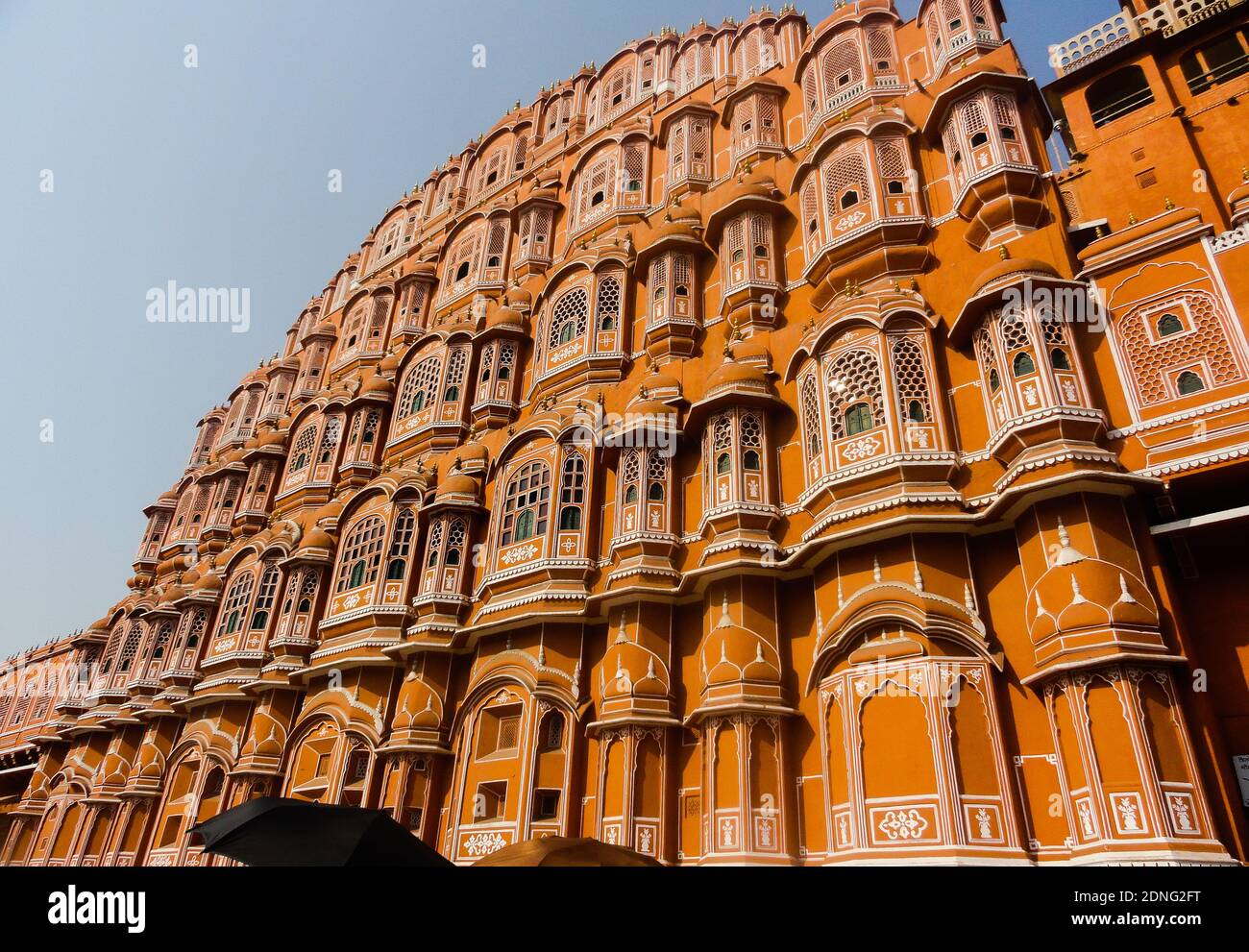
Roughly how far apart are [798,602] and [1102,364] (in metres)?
6.10

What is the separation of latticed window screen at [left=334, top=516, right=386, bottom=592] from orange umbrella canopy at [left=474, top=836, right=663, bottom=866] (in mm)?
12263

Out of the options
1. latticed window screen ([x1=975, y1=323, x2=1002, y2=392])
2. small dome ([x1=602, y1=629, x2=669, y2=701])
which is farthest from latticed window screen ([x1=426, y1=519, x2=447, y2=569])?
latticed window screen ([x1=975, y1=323, x2=1002, y2=392])

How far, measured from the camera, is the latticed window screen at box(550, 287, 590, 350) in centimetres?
2106

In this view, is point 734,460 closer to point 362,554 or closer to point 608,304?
point 608,304

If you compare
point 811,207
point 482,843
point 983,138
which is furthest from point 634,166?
point 482,843

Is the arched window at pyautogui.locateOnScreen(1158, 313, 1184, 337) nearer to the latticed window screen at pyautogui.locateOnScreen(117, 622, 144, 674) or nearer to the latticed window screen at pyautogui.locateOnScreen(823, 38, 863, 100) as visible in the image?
the latticed window screen at pyautogui.locateOnScreen(823, 38, 863, 100)

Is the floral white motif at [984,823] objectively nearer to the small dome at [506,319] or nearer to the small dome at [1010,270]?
the small dome at [1010,270]

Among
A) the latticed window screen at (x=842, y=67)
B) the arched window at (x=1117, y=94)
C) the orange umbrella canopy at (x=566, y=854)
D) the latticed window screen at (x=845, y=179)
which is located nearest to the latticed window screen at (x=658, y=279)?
the latticed window screen at (x=845, y=179)

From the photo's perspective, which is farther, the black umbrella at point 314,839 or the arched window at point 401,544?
the arched window at point 401,544

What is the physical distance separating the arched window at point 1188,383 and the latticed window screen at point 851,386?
4197mm

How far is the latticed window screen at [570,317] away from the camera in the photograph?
21062 millimetres

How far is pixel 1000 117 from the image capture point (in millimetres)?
15547

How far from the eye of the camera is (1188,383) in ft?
37.0

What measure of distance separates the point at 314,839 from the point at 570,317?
1617 centimetres
